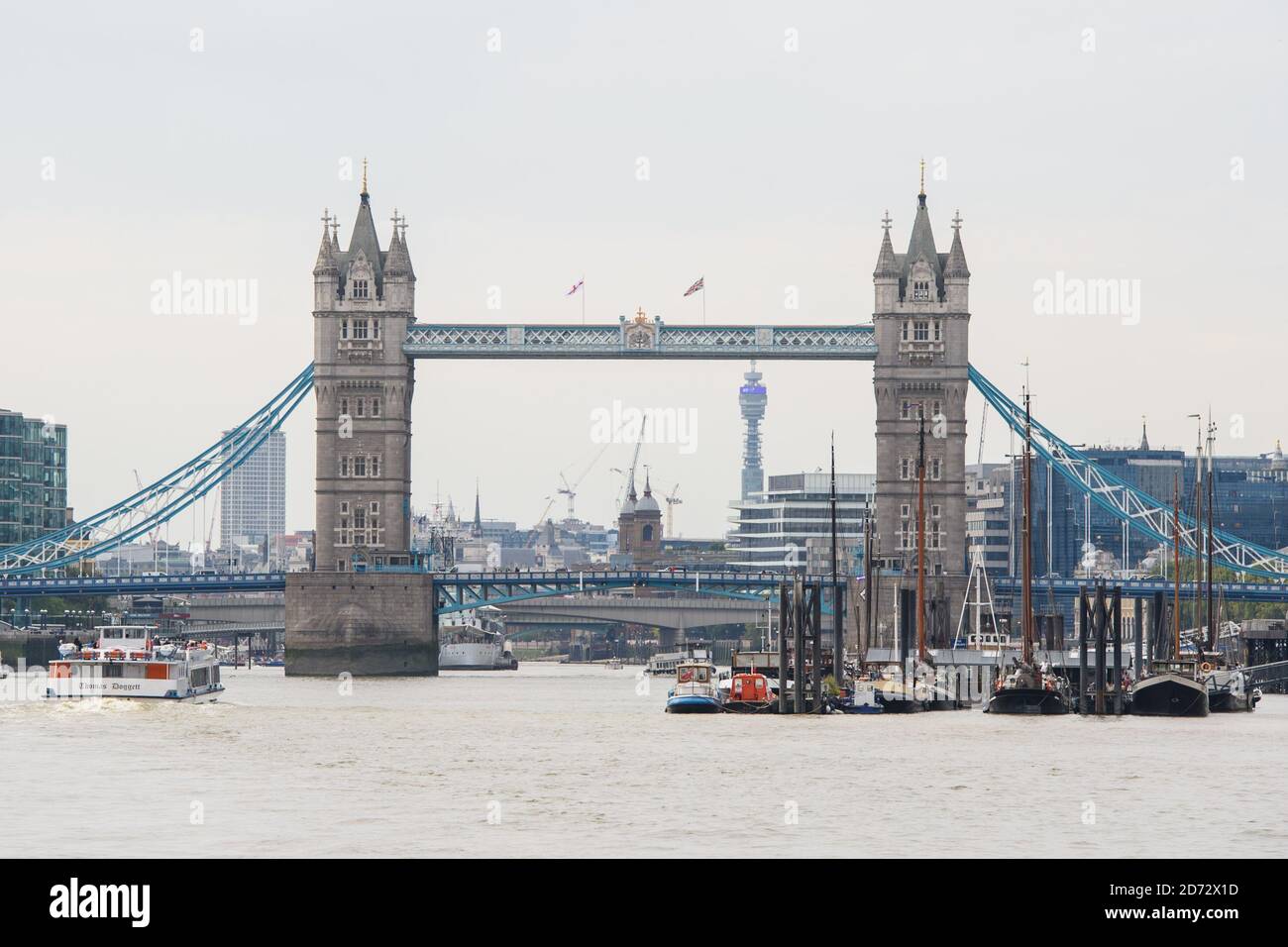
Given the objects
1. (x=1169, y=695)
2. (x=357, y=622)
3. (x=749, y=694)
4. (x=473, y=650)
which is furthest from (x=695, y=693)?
(x=473, y=650)

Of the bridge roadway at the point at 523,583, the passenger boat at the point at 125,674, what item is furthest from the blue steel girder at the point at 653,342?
the passenger boat at the point at 125,674

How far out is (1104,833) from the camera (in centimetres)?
4441

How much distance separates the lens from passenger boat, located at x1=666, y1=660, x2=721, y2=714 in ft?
287

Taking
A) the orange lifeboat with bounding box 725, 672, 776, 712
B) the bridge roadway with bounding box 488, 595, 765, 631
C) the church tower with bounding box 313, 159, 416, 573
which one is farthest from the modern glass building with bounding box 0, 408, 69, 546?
the orange lifeboat with bounding box 725, 672, 776, 712

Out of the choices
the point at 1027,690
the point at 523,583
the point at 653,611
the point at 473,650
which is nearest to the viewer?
the point at 1027,690

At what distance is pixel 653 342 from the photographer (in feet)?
428

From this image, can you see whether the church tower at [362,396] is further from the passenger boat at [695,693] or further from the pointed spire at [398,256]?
the passenger boat at [695,693]

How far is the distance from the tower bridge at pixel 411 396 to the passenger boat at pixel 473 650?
4858 centimetres

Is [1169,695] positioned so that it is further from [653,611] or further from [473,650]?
[473,650]

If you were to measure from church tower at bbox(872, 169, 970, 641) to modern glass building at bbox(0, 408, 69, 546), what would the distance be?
83567 millimetres

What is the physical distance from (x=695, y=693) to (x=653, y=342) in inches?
1758
